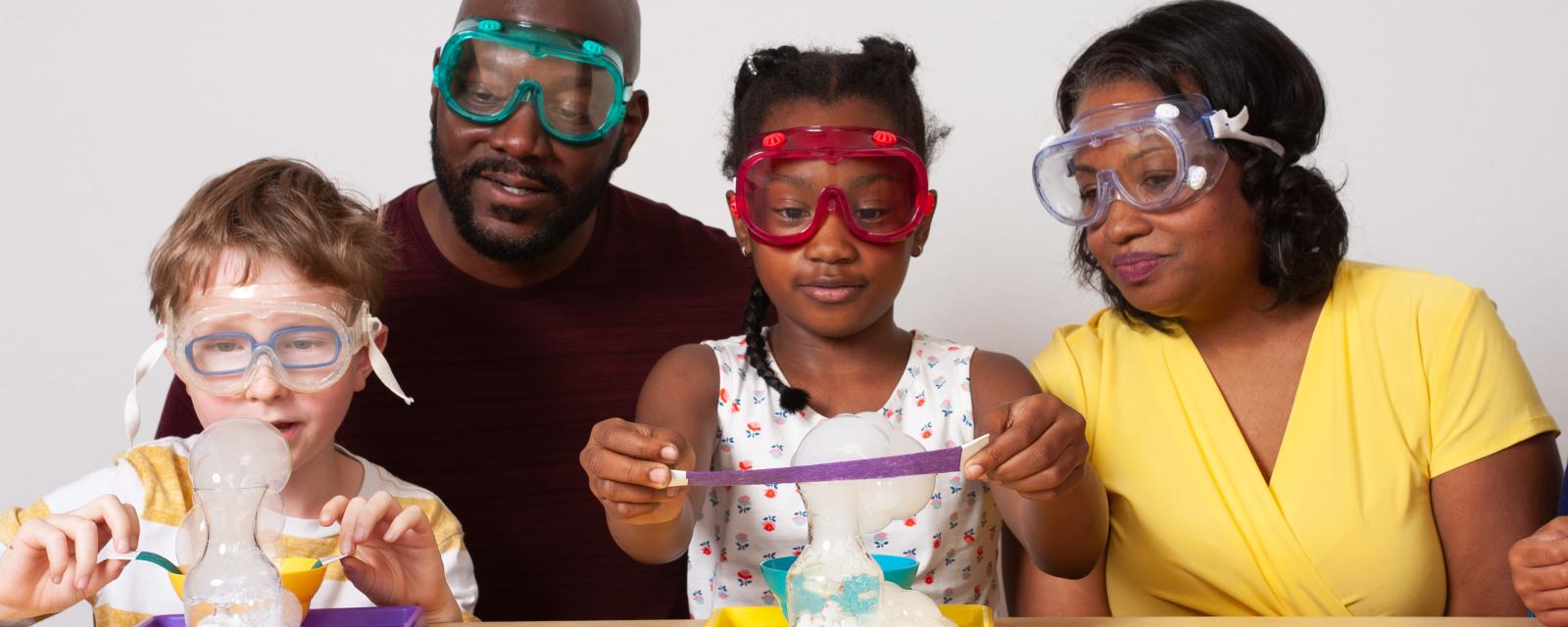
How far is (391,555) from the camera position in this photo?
5.55 ft

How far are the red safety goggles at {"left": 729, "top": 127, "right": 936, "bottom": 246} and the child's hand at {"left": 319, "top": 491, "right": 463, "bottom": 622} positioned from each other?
0.63 m

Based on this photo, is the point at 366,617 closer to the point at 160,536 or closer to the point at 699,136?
the point at 160,536

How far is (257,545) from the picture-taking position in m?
1.41

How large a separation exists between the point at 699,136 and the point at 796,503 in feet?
4.53

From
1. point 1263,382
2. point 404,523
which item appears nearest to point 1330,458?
point 1263,382

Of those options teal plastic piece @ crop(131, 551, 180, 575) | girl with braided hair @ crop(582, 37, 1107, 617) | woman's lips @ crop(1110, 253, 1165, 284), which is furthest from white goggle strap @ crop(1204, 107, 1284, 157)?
teal plastic piece @ crop(131, 551, 180, 575)

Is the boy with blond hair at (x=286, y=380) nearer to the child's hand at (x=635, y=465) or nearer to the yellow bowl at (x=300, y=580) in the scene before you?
the yellow bowl at (x=300, y=580)

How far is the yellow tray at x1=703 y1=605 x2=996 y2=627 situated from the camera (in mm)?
1458

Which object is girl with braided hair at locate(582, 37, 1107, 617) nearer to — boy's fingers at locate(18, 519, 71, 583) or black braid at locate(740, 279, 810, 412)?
black braid at locate(740, 279, 810, 412)

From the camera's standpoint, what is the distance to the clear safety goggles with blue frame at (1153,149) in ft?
6.53

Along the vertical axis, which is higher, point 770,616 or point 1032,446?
point 1032,446

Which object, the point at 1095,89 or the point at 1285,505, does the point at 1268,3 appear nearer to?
the point at 1095,89

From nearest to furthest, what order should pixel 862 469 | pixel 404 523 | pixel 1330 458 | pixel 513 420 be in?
1. pixel 862 469
2. pixel 404 523
3. pixel 1330 458
4. pixel 513 420

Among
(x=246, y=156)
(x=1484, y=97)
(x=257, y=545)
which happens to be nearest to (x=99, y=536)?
(x=257, y=545)
